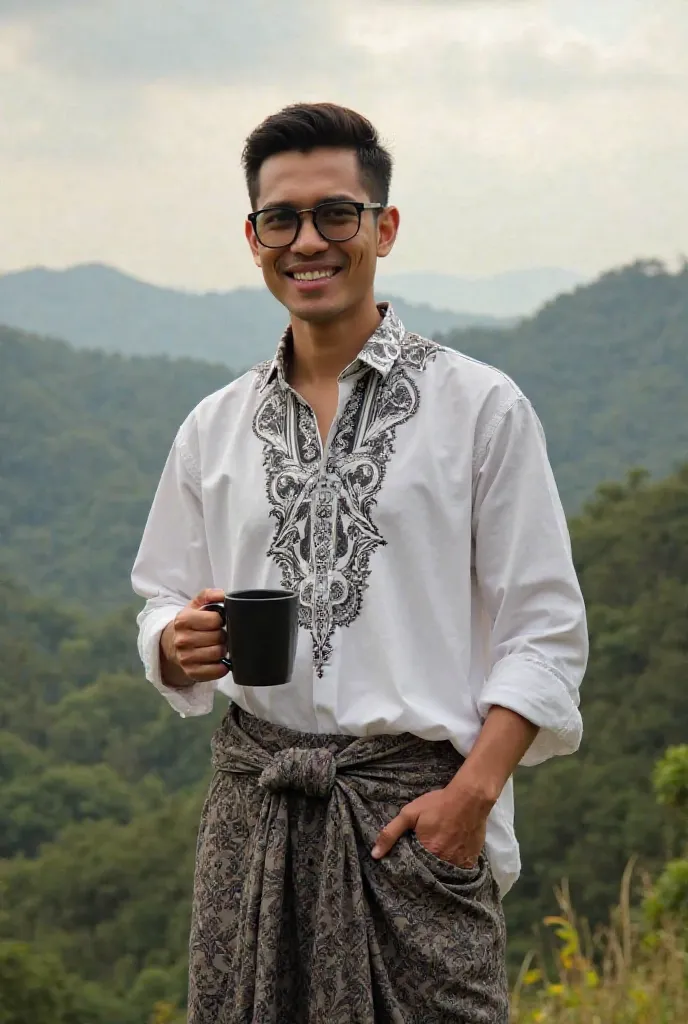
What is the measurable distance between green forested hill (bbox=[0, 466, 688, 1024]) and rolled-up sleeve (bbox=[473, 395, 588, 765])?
1409 centimetres

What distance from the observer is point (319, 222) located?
1.92 m

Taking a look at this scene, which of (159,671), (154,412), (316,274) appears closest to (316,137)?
(316,274)

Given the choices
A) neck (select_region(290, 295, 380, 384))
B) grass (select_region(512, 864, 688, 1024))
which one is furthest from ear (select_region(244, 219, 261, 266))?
grass (select_region(512, 864, 688, 1024))

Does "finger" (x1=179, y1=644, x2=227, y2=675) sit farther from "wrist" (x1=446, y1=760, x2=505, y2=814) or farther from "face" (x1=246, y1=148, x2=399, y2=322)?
"face" (x1=246, y1=148, x2=399, y2=322)

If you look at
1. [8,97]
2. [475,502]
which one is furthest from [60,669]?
[8,97]

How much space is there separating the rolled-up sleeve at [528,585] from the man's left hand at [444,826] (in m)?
0.14

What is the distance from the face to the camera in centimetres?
192

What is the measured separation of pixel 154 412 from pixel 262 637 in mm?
38113

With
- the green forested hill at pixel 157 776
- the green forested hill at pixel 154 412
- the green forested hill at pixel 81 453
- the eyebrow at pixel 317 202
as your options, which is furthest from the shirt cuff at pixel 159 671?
the green forested hill at pixel 154 412

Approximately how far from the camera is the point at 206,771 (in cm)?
2403

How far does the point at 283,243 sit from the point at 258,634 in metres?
0.61

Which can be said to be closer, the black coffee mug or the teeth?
the black coffee mug

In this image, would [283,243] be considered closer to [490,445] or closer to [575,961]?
[490,445]

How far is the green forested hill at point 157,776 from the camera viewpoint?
769 inches
